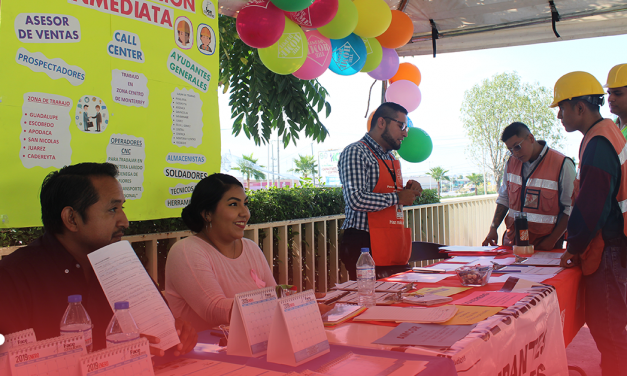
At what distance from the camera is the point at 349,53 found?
11.1ft

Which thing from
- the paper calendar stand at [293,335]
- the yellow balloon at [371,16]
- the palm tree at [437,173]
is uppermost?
the palm tree at [437,173]

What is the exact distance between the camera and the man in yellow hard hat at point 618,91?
278 cm

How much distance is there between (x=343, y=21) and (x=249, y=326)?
243 centimetres

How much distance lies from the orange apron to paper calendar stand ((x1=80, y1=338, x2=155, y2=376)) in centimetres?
221

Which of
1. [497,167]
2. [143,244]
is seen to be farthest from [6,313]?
[497,167]

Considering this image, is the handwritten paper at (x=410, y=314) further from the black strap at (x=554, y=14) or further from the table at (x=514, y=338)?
the black strap at (x=554, y=14)

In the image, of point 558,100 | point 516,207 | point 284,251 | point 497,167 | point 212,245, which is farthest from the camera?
point 497,167

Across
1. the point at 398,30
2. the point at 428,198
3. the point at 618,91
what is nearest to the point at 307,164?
the point at 428,198

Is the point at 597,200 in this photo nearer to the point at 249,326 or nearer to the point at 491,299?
the point at 491,299

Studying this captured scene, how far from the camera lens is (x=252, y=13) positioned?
265 cm

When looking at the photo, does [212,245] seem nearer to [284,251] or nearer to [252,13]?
[252,13]

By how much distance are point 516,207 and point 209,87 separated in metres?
2.57

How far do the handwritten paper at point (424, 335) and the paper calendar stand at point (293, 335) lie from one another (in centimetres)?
23

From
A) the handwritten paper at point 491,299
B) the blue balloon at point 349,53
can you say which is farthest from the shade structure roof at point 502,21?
the handwritten paper at point 491,299
